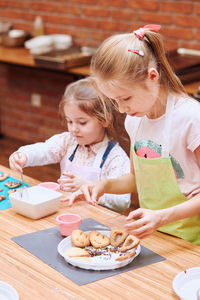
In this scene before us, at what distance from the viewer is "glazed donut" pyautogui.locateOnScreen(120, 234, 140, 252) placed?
4.54 feet

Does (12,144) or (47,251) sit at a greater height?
(47,251)

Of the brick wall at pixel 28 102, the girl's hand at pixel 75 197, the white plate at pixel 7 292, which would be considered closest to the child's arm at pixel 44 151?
the girl's hand at pixel 75 197

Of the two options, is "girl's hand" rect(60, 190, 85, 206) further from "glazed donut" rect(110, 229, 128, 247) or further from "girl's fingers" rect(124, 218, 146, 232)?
"girl's fingers" rect(124, 218, 146, 232)

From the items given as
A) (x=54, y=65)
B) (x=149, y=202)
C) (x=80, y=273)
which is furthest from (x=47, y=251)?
(x=54, y=65)

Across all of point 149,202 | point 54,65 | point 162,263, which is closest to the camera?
point 162,263

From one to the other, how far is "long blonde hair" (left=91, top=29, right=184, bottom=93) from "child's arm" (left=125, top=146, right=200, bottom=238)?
0.39m

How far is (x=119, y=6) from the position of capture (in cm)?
407

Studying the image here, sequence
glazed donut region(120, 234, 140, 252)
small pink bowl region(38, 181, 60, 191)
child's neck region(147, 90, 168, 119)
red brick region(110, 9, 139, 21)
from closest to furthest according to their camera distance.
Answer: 1. glazed donut region(120, 234, 140, 252)
2. child's neck region(147, 90, 168, 119)
3. small pink bowl region(38, 181, 60, 191)
4. red brick region(110, 9, 139, 21)

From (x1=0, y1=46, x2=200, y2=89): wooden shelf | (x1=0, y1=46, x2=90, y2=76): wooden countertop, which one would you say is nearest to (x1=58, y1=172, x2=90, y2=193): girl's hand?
(x1=0, y1=46, x2=200, y2=89): wooden shelf

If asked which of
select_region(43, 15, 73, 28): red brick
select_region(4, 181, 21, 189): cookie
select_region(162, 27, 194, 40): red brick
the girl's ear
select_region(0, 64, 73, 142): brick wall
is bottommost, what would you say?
select_region(0, 64, 73, 142): brick wall

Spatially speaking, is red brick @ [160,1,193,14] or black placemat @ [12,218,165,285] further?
red brick @ [160,1,193,14]

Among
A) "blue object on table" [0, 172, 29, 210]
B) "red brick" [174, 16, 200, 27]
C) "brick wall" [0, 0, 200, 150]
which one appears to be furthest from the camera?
"brick wall" [0, 0, 200, 150]

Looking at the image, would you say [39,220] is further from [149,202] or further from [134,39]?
[134,39]

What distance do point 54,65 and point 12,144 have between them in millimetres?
1527
